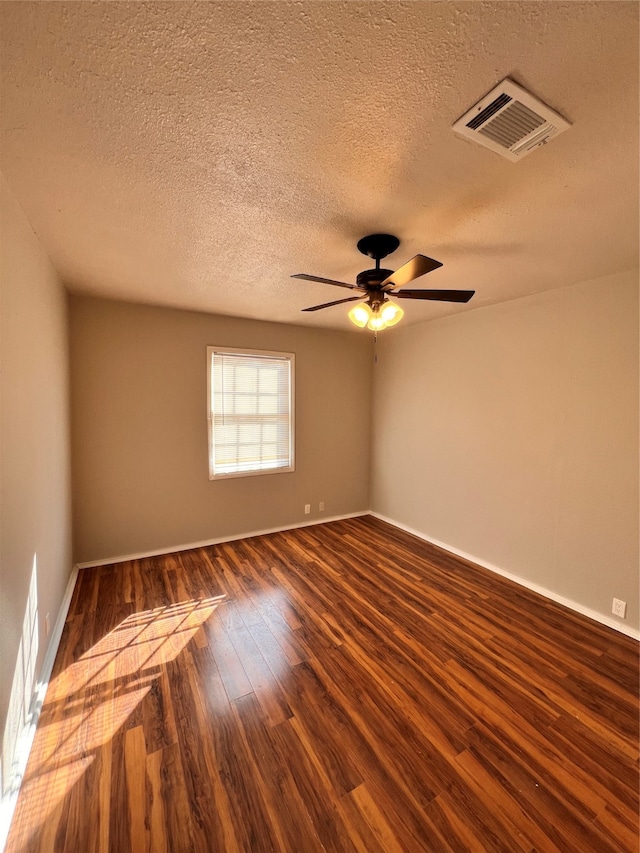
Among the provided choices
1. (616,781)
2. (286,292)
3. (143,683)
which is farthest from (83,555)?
(616,781)

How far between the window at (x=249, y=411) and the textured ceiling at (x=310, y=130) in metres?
1.69

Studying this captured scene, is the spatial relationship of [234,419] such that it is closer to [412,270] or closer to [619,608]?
[412,270]

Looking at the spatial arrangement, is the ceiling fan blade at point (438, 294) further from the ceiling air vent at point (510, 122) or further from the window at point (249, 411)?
the window at point (249, 411)

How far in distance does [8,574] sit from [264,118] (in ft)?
6.66

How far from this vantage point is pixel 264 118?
3.83 ft

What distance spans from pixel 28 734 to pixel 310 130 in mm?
2923

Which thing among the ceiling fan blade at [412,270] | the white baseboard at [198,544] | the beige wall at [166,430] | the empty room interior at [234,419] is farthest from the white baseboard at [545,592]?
the ceiling fan blade at [412,270]

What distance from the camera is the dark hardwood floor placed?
1.27 metres

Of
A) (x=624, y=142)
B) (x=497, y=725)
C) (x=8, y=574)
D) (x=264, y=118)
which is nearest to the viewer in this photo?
(x=264, y=118)

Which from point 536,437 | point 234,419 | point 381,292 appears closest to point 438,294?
point 381,292

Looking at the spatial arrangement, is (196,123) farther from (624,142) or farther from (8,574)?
(8,574)

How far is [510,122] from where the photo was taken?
1182 mm

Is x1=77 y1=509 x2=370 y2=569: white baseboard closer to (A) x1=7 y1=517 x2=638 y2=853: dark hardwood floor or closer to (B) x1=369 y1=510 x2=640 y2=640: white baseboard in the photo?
(A) x1=7 y1=517 x2=638 y2=853: dark hardwood floor

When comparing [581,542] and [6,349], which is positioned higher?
[6,349]
